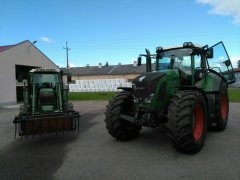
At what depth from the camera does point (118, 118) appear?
657 centimetres

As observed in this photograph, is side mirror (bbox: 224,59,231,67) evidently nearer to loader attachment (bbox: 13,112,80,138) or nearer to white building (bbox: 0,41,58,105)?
loader attachment (bbox: 13,112,80,138)

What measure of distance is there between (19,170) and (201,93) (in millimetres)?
4199

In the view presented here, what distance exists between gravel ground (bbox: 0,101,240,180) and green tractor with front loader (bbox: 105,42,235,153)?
15.4 inches

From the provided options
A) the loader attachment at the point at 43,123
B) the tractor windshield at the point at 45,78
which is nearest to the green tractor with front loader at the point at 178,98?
the loader attachment at the point at 43,123

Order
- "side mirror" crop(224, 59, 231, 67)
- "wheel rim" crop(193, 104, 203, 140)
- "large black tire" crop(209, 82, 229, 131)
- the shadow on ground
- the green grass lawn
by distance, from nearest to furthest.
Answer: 1. the shadow on ground
2. "wheel rim" crop(193, 104, 203, 140)
3. "large black tire" crop(209, 82, 229, 131)
4. "side mirror" crop(224, 59, 231, 67)
5. the green grass lawn

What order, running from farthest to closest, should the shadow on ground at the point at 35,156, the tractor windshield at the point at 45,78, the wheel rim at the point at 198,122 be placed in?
the tractor windshield at the point at 45,78 < the wheel rim at the point at 198,122 < the shadow on ground at the point at 35,156

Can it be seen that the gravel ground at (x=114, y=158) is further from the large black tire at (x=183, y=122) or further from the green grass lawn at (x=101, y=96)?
the green grass lawn at (x=101, y=96)

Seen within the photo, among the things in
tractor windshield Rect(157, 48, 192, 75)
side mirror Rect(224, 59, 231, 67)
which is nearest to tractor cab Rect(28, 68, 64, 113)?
tractor windshield Rect(157, 48, 192, 75)

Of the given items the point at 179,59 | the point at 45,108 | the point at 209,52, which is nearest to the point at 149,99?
the point at 179,59

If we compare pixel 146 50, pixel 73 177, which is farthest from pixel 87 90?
pixel 73 177

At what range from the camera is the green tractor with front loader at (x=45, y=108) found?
6.60m

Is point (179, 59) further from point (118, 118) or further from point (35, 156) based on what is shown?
point (35, 156)

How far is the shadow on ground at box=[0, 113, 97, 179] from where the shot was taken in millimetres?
4691

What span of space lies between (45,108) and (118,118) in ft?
10.4
